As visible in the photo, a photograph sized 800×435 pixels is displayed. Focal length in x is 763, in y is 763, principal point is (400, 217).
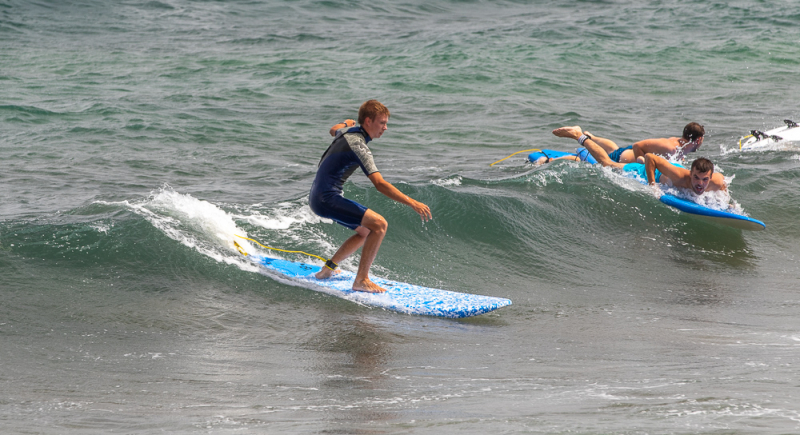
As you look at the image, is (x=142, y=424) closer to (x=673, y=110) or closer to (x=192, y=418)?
(x=192, y=418)

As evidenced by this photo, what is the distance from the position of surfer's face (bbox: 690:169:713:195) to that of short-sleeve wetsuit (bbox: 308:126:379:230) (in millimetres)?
4375

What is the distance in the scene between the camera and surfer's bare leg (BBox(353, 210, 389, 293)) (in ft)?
20.8

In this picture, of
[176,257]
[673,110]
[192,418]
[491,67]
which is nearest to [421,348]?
[192,418]

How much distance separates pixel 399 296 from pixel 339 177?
3.72 feet

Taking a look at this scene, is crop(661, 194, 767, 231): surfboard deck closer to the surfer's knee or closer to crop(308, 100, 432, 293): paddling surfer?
Answer: crop(308, 100, 432, 293): paddling surfer

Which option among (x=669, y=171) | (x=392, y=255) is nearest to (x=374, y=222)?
(x=392, y=255)

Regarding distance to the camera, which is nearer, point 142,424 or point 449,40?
point 142,424

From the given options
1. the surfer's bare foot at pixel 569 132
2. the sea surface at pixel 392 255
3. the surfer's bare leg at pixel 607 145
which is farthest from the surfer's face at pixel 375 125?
the surfer's bare leg at pixel 607 145

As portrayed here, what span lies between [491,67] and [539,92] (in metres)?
2.40

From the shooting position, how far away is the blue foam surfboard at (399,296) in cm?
619

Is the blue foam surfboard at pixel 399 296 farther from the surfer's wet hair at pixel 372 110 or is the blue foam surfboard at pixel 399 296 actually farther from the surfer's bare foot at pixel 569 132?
the surfer's bare foot at pixel 569 132

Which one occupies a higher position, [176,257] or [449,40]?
[449,40]

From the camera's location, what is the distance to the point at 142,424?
161 inches

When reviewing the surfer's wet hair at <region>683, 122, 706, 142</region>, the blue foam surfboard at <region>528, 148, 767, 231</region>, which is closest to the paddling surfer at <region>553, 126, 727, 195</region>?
the blue foam surfboard at <region>528, 148, 767, 231</region>
